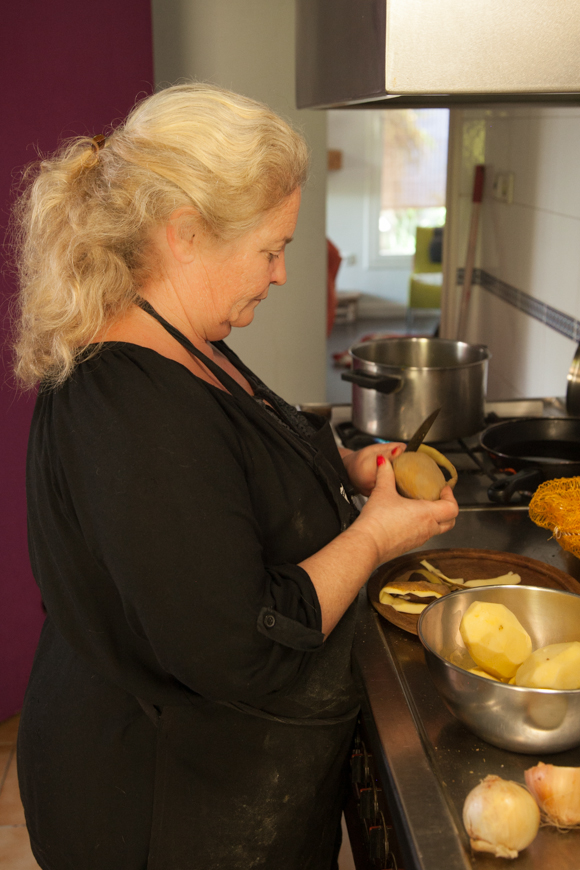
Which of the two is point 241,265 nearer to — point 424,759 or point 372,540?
point 372,540

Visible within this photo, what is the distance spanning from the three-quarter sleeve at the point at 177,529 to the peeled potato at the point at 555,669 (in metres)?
0.22

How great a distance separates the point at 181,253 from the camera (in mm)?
902

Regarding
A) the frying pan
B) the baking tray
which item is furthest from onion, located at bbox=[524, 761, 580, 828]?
the frying pan

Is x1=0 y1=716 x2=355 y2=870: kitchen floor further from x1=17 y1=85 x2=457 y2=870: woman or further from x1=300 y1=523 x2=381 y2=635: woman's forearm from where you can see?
x1=300 y1=523 x2=381 y2=635: woman's forearm

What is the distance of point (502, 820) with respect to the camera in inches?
25.9

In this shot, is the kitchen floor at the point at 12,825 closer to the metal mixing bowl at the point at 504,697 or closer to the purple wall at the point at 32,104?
the purple wall at the point at 32,104

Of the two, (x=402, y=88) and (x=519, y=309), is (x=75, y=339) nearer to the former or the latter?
(x=402, y=88)

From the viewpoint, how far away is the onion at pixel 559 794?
0.69 metres

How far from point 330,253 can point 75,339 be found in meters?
3.45

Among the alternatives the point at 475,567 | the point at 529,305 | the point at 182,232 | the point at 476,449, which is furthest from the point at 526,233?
the point at 182,232

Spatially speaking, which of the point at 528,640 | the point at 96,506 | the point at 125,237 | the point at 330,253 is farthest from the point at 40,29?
the point at 330,253

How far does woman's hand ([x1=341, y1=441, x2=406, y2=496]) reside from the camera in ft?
4.12

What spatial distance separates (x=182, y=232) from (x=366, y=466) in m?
0.52

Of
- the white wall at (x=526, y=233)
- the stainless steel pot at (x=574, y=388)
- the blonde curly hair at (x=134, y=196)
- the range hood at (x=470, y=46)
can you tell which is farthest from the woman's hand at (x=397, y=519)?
the white wall at (x=526, y=233)
